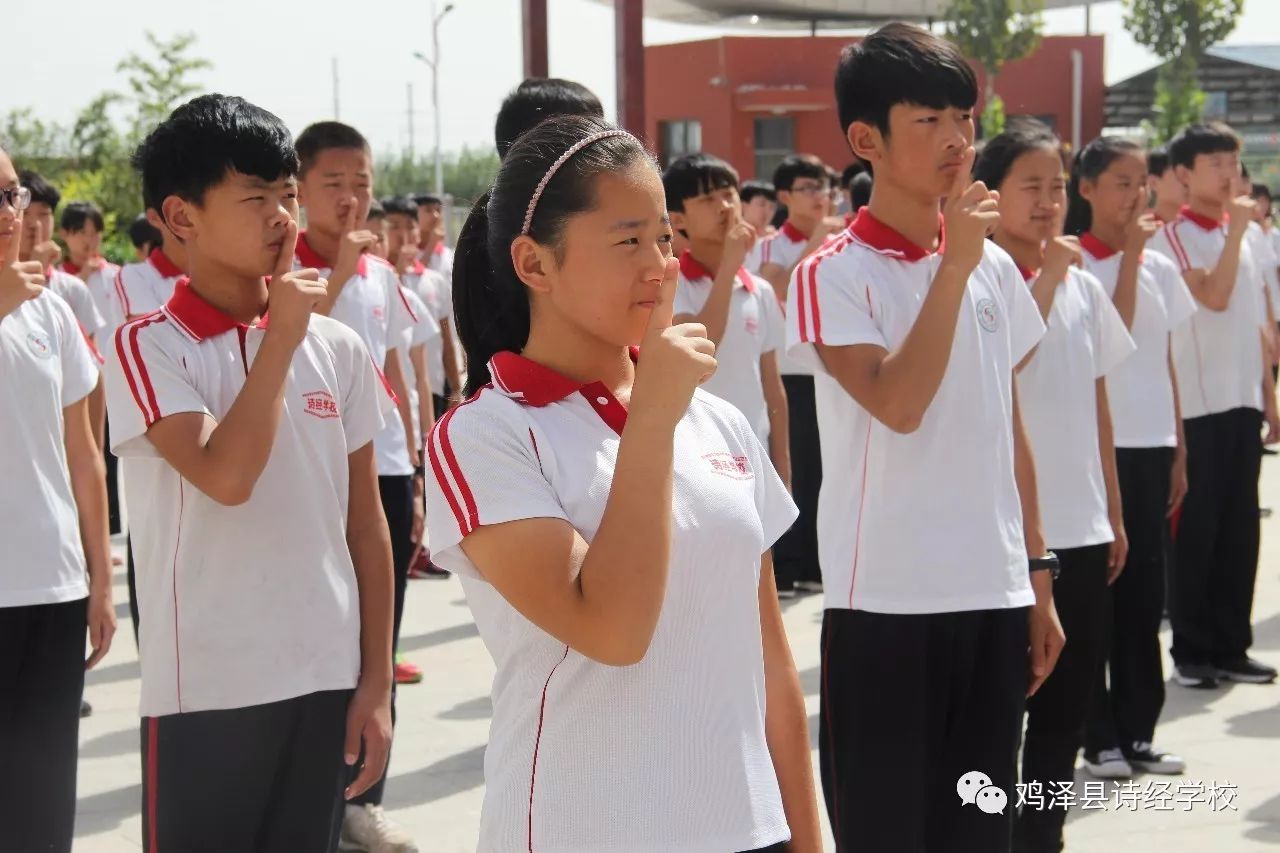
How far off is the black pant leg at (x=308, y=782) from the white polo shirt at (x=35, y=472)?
84 centimetres

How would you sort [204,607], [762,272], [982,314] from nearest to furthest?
[204,607] → [982,314] → [762,272]

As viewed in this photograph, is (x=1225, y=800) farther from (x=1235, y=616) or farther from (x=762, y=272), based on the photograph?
(x=762, y=272)

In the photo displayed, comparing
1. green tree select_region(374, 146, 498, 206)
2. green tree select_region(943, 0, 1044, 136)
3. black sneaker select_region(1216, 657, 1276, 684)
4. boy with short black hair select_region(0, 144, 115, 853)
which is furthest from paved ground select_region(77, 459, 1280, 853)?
green tree select_region(374, 146, 498, 206)

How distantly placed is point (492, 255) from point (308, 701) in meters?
1.14

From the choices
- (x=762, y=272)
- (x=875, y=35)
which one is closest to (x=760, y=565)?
(x=875, y=35)

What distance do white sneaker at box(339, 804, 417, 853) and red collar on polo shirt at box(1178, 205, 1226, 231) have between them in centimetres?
379

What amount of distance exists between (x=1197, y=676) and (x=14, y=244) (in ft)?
13.8

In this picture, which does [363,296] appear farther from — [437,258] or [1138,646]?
[437,258]

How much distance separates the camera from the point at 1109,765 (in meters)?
4.76

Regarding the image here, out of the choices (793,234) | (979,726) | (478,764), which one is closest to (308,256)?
(478,764)

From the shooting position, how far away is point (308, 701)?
2.89 m

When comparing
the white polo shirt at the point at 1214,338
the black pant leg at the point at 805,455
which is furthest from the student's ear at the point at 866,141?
the black pant leg at the point at 805,455

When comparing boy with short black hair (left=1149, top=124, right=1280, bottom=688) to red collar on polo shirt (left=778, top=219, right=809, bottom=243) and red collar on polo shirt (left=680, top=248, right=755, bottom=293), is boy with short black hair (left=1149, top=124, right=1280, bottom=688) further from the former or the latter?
red collar on polo shirt (left=778, top=219, right=809, bottom=243)

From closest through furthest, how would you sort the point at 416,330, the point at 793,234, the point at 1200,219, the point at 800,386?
the point at 416,330
the point at 1200,219
the point at 800,386
the point at 793,234
